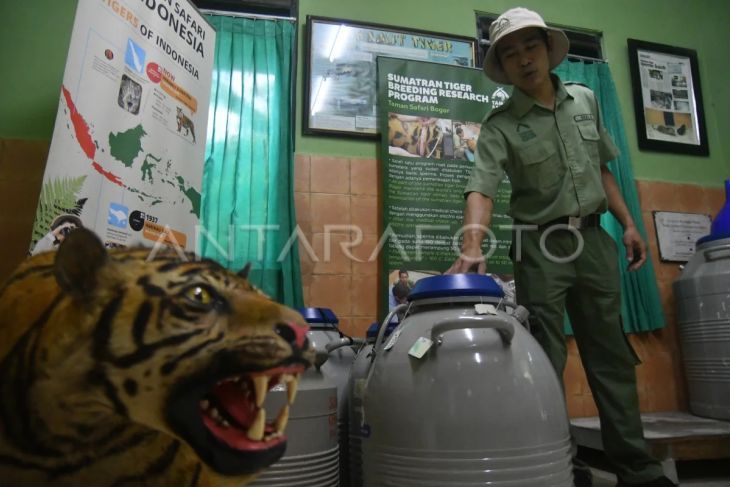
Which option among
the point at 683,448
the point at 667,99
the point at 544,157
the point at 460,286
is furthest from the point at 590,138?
the point at 667,99

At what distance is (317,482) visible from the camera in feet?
3.59

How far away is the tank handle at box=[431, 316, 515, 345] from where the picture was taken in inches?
36.4

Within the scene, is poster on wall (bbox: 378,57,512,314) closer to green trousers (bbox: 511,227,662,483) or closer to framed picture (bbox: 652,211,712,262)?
green trousers (bbox: 511,227,662,483)

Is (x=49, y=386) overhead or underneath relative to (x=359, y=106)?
underneath

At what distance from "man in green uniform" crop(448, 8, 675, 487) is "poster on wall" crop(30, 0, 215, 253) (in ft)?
3.07

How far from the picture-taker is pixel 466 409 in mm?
896

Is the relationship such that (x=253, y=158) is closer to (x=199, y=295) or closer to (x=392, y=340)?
(x=392, y=340)

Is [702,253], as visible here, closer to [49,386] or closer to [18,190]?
[49,386]

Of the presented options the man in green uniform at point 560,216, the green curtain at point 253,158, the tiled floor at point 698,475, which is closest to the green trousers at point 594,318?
the man in green uniform at point 560,216

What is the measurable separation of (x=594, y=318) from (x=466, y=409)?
698 millimetres

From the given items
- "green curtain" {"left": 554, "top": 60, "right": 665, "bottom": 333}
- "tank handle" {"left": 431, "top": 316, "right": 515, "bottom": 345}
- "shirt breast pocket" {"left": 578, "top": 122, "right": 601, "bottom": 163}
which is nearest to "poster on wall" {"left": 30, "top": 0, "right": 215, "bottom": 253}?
"tank handle" {"left": 431, "top": 316, "right": 515, "bottom": 345}

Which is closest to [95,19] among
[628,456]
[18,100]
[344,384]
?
[18,100]

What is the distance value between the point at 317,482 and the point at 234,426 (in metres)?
0.83

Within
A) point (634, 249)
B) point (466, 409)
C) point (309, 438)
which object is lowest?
point (309, 438)
